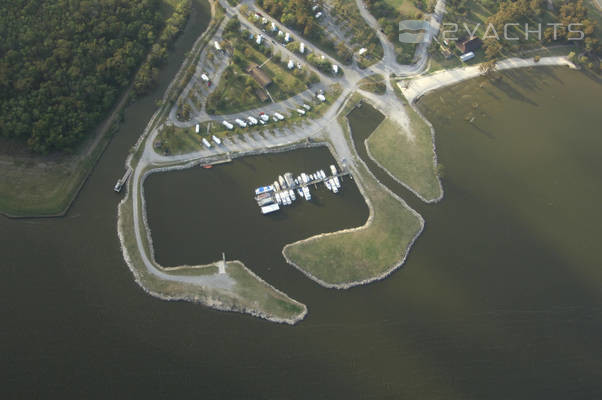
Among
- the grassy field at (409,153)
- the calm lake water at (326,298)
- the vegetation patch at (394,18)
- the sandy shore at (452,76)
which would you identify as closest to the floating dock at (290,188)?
the calm lake water at (326,298)

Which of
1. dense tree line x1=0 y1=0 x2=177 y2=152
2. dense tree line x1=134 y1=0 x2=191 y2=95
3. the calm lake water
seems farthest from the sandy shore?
dense tree line x1=0 y1=0 x2=177 y2=152

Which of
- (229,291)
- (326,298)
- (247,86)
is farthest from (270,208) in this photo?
(247,86)

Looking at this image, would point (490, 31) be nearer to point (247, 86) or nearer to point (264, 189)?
point (247, 86)

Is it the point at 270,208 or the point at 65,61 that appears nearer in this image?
the point at 270,208

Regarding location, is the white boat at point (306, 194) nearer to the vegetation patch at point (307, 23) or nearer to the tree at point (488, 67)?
the vegetation patch at point (307, 23)

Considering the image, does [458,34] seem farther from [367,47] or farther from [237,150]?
[237,150]

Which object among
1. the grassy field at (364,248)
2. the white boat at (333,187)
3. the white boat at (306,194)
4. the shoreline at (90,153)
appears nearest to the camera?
the shoreline at (90,153)

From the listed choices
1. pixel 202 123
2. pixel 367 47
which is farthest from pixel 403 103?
pixel 202 123
